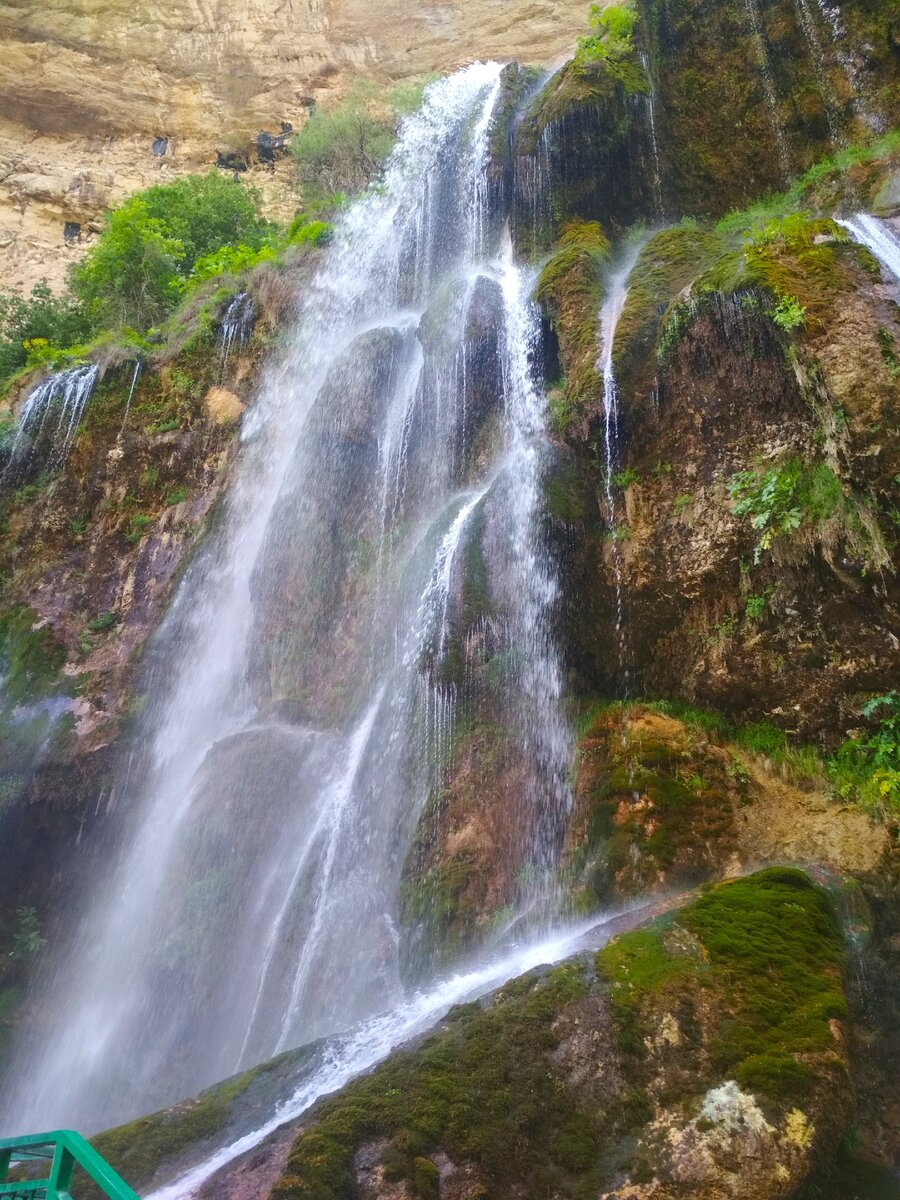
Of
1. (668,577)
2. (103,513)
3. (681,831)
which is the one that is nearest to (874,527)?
(668,577)

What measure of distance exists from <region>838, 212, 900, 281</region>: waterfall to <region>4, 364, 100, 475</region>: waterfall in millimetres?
11848

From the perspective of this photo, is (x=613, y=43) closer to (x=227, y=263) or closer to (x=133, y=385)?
(x=227, y=263)

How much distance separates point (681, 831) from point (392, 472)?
671 centimetres

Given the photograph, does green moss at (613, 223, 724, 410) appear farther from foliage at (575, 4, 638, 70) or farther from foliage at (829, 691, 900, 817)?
foliage at (575, 4, 638, 70)

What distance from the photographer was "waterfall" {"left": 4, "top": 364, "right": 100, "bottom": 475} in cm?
1439

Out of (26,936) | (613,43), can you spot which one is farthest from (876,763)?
(613,43)

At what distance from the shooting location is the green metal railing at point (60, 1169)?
88.9 inches

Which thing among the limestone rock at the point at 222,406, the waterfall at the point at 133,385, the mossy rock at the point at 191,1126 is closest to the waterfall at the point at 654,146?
the limestone rock at the point at 222,406

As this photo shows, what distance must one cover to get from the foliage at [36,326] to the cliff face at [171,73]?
13.5 feet

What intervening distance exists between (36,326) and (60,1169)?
2012cm

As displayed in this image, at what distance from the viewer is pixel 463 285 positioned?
1228 cm

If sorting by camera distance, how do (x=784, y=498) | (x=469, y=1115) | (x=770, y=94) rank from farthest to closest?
1. (x=770, y=94)
2. (x=784, y=498)
3. (x=469, y=1115)

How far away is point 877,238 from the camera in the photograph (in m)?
9.33

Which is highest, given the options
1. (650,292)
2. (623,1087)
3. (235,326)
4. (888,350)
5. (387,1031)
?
(235,326)
